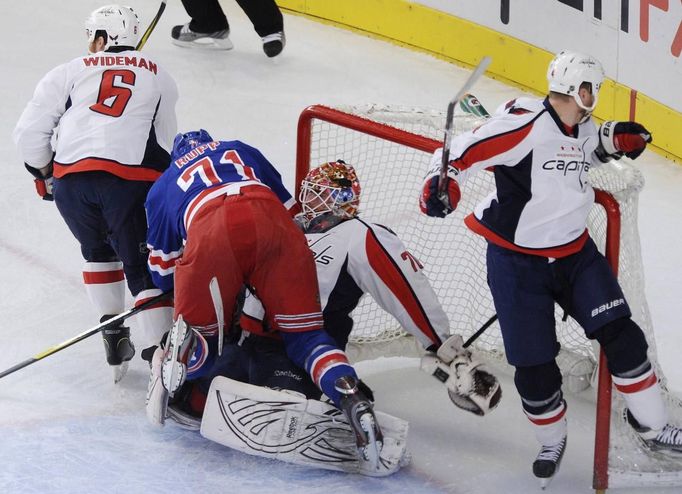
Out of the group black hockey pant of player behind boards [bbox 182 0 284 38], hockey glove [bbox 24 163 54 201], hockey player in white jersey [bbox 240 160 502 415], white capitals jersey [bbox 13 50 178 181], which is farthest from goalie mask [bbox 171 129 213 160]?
black hockey pant of player behind boards [bbox 182 0 284 38]

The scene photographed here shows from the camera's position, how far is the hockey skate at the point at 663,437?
2.92m

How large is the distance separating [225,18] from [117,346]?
9.36ft

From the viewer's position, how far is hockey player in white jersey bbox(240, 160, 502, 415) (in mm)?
3078

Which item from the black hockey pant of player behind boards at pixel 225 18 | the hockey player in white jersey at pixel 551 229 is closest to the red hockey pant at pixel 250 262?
the hockey player in white jersey at pixel 551 229

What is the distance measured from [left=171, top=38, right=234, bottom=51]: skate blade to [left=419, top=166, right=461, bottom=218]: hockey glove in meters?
3.44

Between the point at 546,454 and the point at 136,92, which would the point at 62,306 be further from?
the point at 546,454

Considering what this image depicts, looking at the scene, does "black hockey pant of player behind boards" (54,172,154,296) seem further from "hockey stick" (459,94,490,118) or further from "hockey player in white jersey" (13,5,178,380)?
"hockey stick" (459,94,490,118)

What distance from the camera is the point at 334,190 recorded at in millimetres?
3230

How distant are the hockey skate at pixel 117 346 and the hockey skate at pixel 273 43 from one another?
258cm

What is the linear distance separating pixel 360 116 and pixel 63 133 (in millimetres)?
840

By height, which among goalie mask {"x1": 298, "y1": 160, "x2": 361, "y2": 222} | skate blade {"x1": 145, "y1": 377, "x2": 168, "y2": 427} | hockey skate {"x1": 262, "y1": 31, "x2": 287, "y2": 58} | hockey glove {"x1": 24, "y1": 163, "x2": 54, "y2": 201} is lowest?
skate blade {"x1": 145, "y1": 377, "x2": 168, "y2": 427}

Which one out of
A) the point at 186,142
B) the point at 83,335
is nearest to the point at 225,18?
the point at 186,142

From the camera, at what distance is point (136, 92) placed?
349 cm

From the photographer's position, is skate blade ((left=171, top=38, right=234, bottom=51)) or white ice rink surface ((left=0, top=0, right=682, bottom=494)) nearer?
white ice rink surface ((left=0, top=0, right=682, bottom=494))
